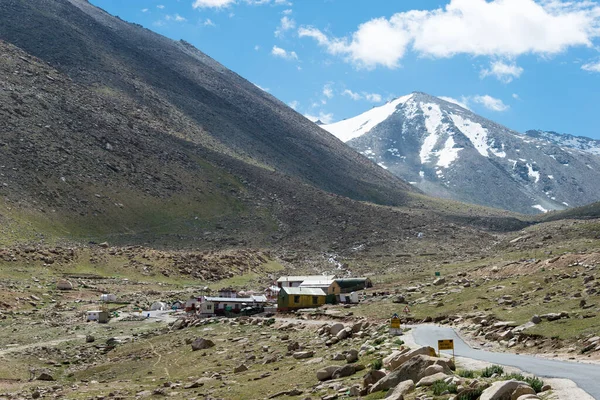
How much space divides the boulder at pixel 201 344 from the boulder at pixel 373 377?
27336 millimetres

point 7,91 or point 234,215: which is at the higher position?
point 7,91

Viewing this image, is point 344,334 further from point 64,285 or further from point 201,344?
point 64,285

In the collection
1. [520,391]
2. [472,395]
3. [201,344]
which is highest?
[520,391]

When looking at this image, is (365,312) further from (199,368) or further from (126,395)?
(126,395)

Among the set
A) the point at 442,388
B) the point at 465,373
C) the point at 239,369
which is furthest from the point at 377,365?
the point at 239,369

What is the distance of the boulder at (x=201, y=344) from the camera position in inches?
2013

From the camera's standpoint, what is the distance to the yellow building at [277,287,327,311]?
2913 inches

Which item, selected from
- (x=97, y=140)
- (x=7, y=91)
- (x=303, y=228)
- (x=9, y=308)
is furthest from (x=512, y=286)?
(x=7, y=91)

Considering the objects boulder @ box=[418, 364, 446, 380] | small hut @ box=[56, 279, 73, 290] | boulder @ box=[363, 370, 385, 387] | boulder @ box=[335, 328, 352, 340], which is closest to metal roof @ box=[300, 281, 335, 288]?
small hut @ box=[56, 279, 73, 290]

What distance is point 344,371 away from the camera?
30.4 metres

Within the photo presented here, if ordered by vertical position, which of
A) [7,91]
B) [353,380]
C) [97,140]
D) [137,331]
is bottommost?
[137,331]

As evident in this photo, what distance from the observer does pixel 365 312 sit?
204ft

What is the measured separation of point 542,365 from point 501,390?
353 inches

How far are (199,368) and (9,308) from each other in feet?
132
